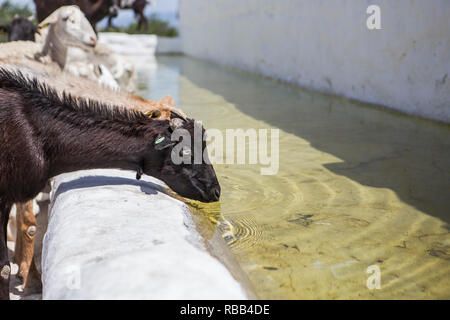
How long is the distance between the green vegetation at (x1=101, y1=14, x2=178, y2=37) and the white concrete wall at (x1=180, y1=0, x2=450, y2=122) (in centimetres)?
1711

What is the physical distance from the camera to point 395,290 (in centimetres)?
246

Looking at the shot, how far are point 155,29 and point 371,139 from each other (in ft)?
94.8

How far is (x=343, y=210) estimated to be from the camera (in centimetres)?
362

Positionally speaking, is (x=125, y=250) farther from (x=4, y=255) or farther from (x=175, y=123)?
(x=175, y=123)

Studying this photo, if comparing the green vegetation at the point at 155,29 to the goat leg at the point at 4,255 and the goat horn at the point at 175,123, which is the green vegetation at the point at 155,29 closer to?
the goat horn at the point at 175,123

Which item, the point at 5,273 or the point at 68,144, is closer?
the point at 5,273

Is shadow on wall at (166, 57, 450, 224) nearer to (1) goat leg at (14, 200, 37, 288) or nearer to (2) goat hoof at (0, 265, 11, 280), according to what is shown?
(1) goat leg at (14, 200, 37, 288)

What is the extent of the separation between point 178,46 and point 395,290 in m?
26.5

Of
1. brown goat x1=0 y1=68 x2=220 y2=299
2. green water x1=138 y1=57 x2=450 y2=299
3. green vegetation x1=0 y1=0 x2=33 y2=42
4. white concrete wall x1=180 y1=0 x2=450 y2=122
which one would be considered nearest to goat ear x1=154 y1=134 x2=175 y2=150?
brown goat x1=0 y1=68 x2=220 y2=299

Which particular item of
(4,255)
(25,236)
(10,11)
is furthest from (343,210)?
(10,11)

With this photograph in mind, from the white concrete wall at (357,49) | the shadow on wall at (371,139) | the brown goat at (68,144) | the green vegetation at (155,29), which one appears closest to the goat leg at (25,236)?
the brown goat at (68,144)

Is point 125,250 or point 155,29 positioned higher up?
point 155,29

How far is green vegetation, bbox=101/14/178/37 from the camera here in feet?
102

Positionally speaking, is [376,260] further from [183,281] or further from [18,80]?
[18,80]
